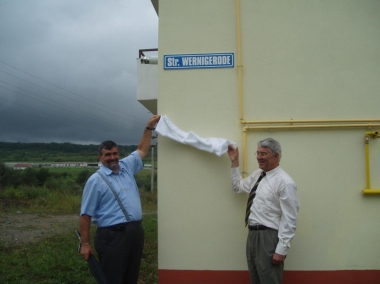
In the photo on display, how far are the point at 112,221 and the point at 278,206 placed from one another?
5.61 feet

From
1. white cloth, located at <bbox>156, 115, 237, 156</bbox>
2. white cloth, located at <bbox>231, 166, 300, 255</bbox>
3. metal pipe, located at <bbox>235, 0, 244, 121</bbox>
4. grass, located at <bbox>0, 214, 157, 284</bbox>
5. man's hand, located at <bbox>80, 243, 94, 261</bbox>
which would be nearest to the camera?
white cloth, located at <bbox>231, 166, 300, 255</bbox>

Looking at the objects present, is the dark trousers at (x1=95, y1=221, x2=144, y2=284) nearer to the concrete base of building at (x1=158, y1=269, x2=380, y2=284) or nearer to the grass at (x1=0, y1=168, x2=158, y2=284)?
the concrete base of building at (x1=158, y1=269, x2=380, y2=284)

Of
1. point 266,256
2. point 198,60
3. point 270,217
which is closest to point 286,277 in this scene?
point 266,256

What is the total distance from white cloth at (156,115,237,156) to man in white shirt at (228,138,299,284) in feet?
1.67

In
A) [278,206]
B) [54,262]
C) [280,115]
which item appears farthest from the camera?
[54,262]

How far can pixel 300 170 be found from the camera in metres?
3.71

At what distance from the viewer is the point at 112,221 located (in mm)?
3434

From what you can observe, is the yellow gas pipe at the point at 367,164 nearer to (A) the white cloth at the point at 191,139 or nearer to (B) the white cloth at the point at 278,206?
(B) the white cloth at the point at 278,206

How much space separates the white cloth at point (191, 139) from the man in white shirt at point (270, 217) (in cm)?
51

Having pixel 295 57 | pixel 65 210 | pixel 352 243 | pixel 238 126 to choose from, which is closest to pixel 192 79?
pixel 238 126

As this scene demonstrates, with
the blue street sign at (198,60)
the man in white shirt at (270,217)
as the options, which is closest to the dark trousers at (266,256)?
the man in white shirt at (270,217)

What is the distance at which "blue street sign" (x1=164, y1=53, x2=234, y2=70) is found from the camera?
385cm

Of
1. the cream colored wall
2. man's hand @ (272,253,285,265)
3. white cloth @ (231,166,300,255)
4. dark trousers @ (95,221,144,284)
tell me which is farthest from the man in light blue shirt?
man's hand @ (272,253,285,265)

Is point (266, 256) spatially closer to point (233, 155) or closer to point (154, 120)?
point (233, 155)
